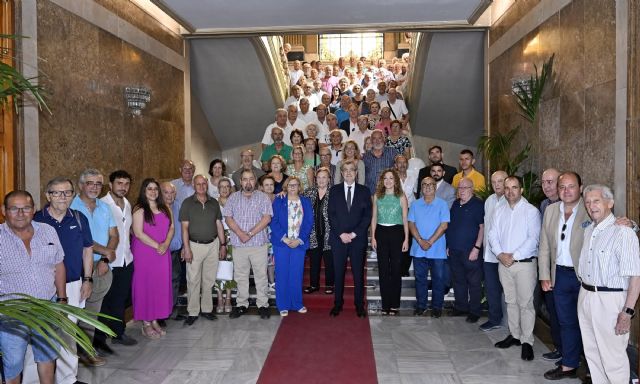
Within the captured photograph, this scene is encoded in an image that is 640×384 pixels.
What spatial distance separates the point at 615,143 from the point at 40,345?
15.1 ft

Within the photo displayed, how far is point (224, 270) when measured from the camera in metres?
6.64

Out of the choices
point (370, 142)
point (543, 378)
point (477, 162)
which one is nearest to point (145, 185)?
point (370, 142)

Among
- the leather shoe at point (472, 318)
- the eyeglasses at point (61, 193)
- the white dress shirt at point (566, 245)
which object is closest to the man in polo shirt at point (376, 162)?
the leather shoe at point (472, 318)

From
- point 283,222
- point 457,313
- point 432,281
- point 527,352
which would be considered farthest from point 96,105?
point 527,352

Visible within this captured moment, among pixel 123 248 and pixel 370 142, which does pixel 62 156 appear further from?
pixel 370 142

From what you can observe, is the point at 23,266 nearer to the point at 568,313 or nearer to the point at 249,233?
the point at 249,233

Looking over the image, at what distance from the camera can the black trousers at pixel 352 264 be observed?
6.46 meters

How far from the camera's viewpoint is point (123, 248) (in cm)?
534

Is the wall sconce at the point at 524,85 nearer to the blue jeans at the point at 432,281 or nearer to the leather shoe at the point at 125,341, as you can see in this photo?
Result: the blue jeans at the point at 432,281

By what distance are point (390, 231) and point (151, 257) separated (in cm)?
267

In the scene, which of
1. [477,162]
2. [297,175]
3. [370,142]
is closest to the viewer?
[297,175]

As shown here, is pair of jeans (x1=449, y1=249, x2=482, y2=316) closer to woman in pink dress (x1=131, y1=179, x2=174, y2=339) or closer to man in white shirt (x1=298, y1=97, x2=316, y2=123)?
woman in pink dress (x1=131, y1=179, x2=174, y2=339)

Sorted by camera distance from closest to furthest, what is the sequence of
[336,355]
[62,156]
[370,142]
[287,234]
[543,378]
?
[543,378], [336,355], [62,156], [287,234], [370,142]

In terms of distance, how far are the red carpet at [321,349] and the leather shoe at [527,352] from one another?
136 cm
